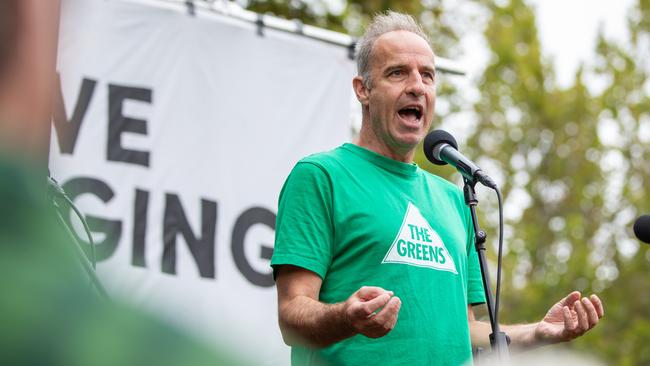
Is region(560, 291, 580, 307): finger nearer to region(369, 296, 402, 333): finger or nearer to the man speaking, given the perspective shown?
the man speaking

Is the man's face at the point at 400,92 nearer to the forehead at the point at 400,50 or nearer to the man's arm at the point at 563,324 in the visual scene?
the forehead at the point at 400,50

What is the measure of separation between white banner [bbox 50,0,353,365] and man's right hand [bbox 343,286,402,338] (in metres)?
2.57

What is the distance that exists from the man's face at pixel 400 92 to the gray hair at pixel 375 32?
0.09ft

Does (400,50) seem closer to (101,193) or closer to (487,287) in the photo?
(487,287)

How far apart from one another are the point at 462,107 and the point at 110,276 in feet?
57.5

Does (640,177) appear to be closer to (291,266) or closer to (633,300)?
(633,300)

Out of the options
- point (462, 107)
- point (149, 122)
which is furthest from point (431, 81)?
point (462, 107)

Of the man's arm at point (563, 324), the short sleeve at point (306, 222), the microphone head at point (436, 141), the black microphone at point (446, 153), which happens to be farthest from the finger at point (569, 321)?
the short sleeve at point (306, 222)

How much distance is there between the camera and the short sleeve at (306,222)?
282 cm

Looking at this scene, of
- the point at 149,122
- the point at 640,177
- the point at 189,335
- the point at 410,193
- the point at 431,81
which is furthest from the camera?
the point at 640,177

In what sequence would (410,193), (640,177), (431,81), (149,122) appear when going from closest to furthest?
(410,193) < (431,81) < (149,122) < (640,177)

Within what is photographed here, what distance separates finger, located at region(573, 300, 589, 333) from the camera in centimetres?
285

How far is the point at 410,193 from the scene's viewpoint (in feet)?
10.2

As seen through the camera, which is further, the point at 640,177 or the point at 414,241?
the point at 640,177
